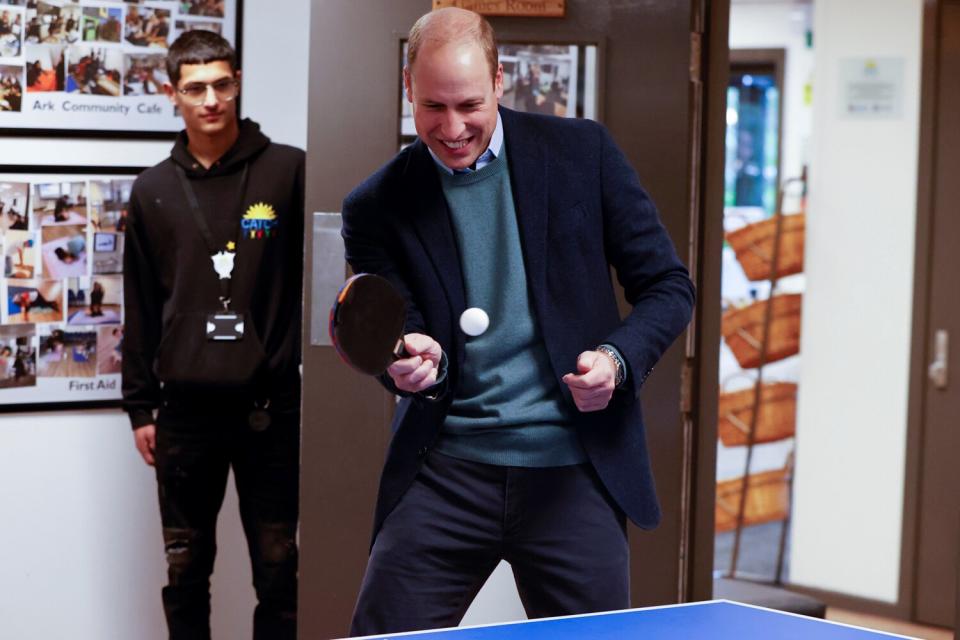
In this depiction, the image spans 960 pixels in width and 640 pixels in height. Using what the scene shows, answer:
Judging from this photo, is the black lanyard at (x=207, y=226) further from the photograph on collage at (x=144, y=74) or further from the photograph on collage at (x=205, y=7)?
the photograph on collage at (x=205, y=7)

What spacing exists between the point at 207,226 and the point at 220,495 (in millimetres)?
680

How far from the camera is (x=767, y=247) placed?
5.34m

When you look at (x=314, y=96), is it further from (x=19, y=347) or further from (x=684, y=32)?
(x=19, y=347)

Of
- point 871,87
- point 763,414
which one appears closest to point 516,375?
point 871,87

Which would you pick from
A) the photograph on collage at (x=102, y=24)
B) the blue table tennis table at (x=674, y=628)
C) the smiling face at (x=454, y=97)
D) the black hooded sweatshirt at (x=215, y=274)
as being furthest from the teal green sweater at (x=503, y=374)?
the photograph on collage at (x=102, y=24)

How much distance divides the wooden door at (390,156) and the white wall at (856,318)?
6.46 ft

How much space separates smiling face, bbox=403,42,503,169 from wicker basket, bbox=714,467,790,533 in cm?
371

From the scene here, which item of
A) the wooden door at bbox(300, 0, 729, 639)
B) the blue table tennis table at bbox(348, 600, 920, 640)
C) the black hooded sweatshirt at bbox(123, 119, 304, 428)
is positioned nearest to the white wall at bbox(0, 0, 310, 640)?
the black hooded sweatshirt at bbox(123, 119, 304, 428)

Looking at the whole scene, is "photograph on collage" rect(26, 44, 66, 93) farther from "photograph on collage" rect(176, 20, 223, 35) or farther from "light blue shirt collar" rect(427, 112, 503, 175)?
"light blue shirt collar" rect(427, 112, 503, 175)

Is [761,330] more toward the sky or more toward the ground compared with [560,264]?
more toward the ground

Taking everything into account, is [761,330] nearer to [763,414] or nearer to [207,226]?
[763,414]

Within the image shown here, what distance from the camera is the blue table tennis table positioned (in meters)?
1.63

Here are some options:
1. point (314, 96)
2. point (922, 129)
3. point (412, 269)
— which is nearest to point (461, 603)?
point (412, 269)

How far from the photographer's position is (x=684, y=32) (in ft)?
10.0
